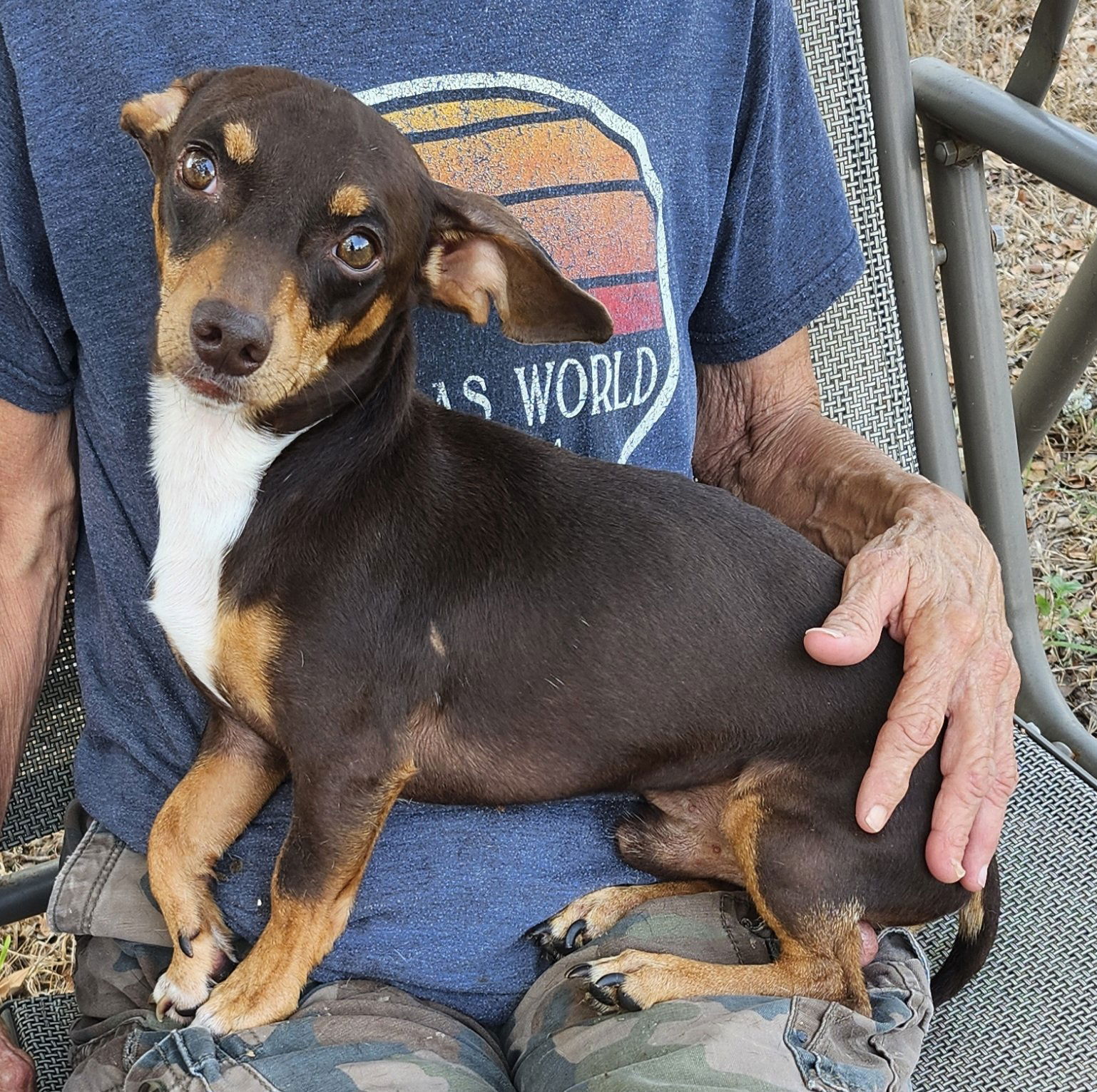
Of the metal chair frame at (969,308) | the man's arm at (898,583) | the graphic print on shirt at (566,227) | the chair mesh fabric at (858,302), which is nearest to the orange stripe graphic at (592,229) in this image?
the graphic print on shirt at (566,227)

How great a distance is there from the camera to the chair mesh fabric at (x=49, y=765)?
8.53 feet

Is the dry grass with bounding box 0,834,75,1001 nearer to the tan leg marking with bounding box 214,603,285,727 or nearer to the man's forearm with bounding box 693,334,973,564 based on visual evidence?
the tan leg marking with bounding box 214,603,285,727

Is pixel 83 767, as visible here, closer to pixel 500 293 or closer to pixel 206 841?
pixel 206 841

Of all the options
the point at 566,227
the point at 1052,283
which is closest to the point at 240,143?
the point at 566,227

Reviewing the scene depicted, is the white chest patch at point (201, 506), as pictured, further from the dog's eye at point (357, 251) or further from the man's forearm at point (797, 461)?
the man's forearm at point (797, 461)

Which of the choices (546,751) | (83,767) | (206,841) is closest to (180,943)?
(206,841)

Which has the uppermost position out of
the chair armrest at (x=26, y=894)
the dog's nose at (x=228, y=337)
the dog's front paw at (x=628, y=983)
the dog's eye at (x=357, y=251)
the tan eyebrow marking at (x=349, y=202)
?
the tan eyebrow marking at (x=349, y=202)

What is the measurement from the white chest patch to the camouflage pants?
0.49 m

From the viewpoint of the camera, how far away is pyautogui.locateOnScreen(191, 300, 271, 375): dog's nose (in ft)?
5.49

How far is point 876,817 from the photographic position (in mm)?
2041

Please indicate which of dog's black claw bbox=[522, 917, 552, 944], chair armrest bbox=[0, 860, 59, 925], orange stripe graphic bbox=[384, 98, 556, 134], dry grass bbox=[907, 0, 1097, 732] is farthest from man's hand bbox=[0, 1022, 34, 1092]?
dry grass bbox=[907, 0, 1097, 732]

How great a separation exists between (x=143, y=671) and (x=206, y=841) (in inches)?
13.1

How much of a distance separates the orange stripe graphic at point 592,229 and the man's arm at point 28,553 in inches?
34.7

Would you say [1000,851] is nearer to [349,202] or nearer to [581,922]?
[581,922]
